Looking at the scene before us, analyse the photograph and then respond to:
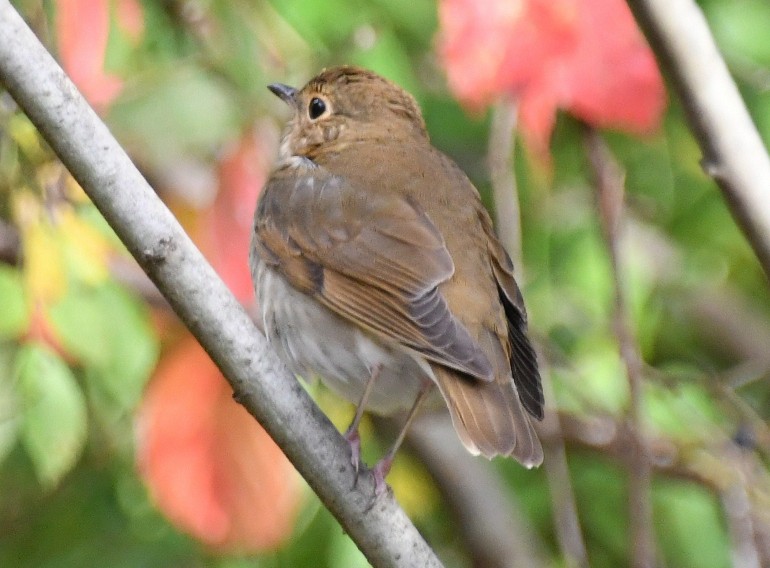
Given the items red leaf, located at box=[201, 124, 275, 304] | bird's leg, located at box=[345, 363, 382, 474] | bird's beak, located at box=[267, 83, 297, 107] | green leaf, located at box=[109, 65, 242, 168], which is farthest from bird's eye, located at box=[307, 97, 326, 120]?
bird's leg, located at box=[345, 363, 382, 474]

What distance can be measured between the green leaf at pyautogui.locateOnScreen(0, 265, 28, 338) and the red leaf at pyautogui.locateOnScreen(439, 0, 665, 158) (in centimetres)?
131

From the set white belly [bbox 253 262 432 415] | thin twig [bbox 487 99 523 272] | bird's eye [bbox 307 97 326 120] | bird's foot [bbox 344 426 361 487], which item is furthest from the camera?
bird's eye [bbox 307 97 326 120]

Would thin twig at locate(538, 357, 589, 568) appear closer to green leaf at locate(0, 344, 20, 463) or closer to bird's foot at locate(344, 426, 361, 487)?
bird's foot at locate(344, 426, 361, 487)

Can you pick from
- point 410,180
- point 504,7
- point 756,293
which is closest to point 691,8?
point 504,7

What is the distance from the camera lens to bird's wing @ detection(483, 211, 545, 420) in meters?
3.00

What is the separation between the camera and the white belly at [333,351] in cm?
293

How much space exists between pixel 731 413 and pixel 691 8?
6.10 feet

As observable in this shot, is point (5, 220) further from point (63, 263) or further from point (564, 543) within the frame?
point (564, 543)

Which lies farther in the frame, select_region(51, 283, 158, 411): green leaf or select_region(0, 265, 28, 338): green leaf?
select_region(0, 265, 28, 338): green leaf

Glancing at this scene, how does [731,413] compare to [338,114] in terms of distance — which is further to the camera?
[731,413]

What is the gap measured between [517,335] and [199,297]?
1.11 m

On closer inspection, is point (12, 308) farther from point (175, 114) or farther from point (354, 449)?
point (354, 449)

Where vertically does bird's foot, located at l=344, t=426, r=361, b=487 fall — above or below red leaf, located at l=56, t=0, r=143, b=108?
below

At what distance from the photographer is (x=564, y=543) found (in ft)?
11.1
